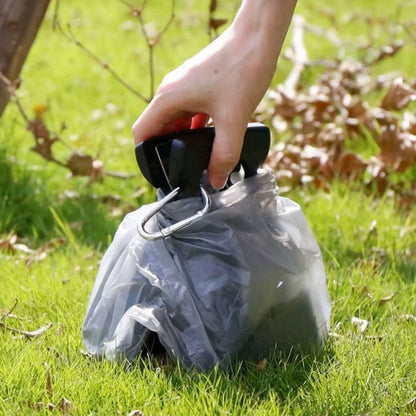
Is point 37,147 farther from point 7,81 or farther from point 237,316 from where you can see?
point 237,316

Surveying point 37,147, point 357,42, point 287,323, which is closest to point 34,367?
point 287,323

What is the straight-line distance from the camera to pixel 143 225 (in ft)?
7.46

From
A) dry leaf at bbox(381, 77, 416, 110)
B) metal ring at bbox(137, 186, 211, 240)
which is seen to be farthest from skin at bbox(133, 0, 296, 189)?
dry leaf at bbox(381, 77, 416, 110)

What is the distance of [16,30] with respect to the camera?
3758 millimetres

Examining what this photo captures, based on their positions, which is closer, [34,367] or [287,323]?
[34,367]

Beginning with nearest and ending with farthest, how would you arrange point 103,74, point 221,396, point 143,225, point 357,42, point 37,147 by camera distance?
1. point 221,396
2. point 143,225
3. point 37,147
4. point 103,74
5. point 357,42

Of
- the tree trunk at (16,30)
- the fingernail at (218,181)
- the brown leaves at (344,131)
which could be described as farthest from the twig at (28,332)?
the brown leaves at (344,131)

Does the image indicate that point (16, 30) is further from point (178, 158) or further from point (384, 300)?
point (384, 300)

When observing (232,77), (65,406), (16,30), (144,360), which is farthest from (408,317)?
(16,30)

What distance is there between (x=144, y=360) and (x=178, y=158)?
0.52 m

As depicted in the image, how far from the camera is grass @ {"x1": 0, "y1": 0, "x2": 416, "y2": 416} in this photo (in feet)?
6.97

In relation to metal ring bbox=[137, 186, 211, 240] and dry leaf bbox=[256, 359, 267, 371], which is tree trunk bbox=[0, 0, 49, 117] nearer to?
metal ring bbox=[137, 186, 211, 240]

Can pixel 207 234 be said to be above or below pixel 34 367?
above

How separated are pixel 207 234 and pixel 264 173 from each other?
0.89ft
